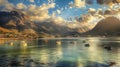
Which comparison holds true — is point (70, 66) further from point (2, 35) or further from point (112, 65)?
point (2, 35)

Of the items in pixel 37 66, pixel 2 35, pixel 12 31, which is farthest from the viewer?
pixel 12 31

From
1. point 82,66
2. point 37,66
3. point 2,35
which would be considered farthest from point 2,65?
point 2,35

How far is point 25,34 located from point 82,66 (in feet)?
430

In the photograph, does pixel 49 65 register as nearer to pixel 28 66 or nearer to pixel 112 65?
pixel 28 66

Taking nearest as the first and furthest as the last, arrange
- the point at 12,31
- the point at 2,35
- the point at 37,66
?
1. the point at 37,66
2. the point at 2,35
3. the point at 12,31

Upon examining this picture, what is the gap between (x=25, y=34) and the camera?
165 m

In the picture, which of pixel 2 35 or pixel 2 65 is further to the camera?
pixel 2 35

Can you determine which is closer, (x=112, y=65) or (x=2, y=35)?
(x=112, y=65)

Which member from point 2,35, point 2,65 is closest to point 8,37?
point 2,35

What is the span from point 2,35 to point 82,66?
12733 cm

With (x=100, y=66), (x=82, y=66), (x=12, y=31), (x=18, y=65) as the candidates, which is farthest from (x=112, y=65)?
(x=12, y=31)

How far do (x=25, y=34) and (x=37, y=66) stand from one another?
131 metres

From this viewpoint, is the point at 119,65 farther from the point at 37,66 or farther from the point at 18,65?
the point at 18,65

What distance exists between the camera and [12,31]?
563 feet
